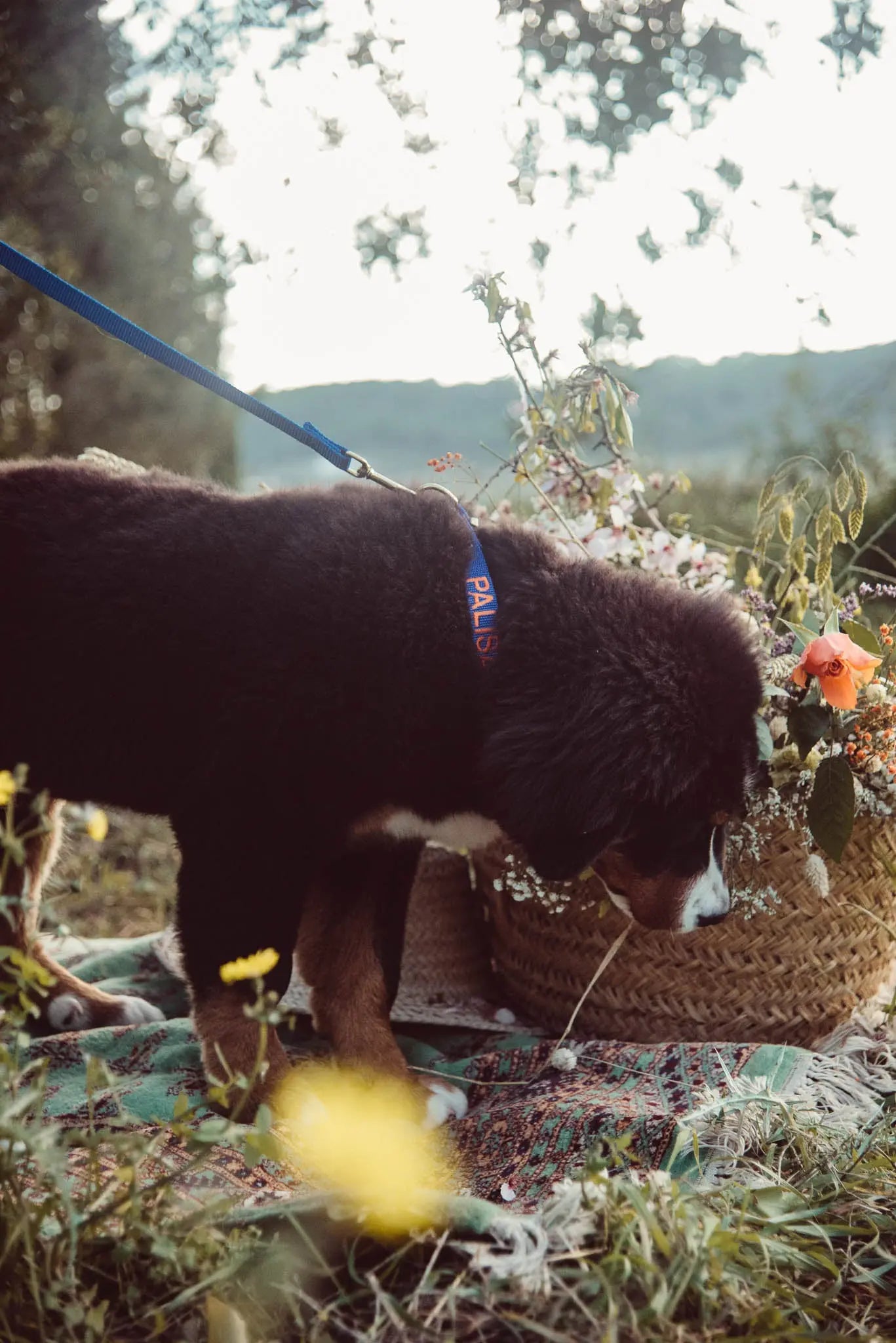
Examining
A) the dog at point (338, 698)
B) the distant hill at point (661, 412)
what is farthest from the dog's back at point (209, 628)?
the distant hill at point (661, 412)

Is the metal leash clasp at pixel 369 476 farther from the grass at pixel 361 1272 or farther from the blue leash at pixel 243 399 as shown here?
→ the grass at pixel 361 1272

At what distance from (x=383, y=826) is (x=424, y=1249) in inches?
38.0

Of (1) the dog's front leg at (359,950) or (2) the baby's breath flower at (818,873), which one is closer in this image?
(2) the baby's breath flower at (818,873)

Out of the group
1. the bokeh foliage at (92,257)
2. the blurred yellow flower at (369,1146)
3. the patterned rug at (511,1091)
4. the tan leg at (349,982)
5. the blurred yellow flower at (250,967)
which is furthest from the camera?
the bokeh foliage at (92,257)

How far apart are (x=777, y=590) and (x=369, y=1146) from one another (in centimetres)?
168

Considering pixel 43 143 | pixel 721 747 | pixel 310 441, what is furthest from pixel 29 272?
pixel 43 143

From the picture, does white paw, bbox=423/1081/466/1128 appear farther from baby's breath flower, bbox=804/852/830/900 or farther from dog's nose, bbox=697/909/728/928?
baby's breath flower, bbox=804/852/830/900

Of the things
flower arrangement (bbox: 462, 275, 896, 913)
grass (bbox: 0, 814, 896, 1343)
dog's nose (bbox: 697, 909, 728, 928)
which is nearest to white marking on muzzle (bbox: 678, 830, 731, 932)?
dog's nose (bbox: 697, 909, 728, 928)

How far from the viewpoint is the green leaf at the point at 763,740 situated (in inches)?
88.5

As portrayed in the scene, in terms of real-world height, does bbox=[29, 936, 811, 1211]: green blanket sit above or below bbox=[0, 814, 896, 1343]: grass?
below

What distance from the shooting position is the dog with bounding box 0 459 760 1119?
2.10m

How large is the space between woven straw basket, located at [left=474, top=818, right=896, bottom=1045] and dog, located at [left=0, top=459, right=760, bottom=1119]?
235 mm

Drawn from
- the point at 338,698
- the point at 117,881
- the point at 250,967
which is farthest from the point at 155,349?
the point at 117,881

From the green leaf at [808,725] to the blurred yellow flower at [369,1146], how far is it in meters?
1.12
